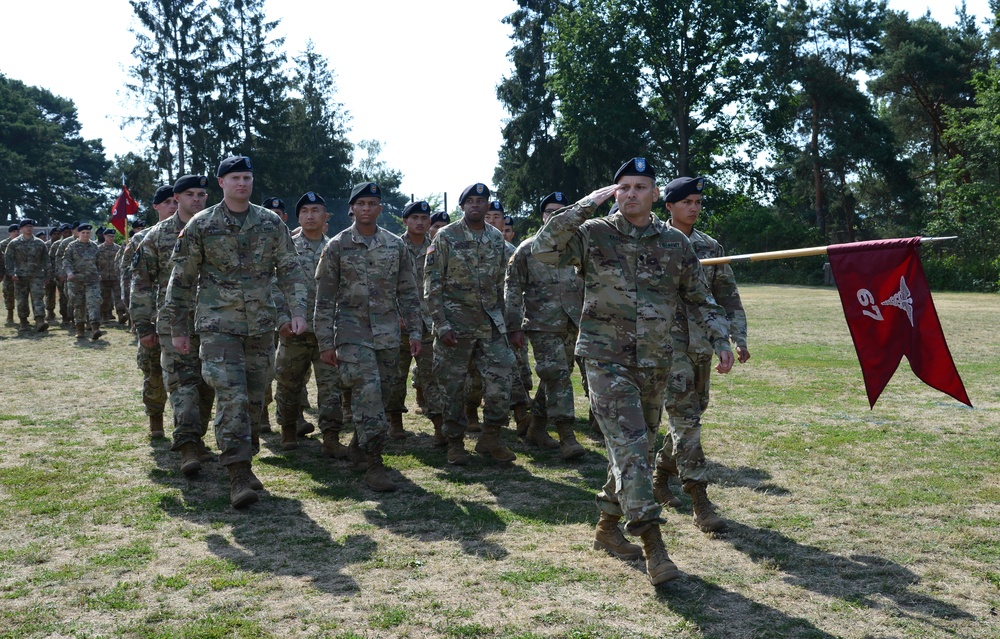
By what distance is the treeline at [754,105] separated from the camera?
1875 inches

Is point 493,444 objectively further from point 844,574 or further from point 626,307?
point 844,574

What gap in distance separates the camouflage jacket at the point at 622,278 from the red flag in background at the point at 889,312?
3.43 ft

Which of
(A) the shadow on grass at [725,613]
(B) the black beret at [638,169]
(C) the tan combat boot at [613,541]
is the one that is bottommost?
(A) the shadow on grass at [725,613]

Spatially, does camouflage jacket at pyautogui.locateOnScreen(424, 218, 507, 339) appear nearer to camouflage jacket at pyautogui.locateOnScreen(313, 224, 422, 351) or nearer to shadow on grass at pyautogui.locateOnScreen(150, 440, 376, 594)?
camouflage jacket at pyautogui.locateOnScreen(313, 224, 422, 351)

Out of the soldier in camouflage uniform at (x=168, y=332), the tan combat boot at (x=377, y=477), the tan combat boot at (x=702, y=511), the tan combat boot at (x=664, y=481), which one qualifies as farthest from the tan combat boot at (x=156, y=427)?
the tan combat boot at (x=702, y=511)

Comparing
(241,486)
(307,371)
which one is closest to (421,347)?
(307,371)

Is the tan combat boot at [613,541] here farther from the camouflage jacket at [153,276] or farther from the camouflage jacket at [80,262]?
the camouflage jacket at [80,262]

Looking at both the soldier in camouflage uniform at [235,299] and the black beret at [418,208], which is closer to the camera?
the soldier in camouflage uniform at [235,299]

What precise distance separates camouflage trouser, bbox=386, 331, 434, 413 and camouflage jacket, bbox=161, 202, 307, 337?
1.64 m

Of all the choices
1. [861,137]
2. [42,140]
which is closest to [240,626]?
[861,137]

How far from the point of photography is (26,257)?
19609 millimetres

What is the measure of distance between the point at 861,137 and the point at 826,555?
5052cm

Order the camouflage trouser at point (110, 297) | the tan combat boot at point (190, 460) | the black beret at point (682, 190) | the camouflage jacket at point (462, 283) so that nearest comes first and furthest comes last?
the black beret at point (682, 190), the tan combat boot at point (190, 460), the camouflage jacket at point (462, 283), the camouflage trouser at point (110, 297)

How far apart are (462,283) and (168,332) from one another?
8.45 feet
